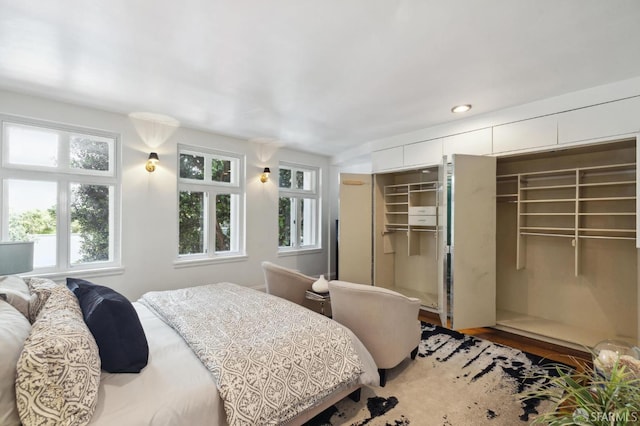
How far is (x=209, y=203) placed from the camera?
171 inches

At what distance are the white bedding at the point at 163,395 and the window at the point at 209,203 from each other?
9.09ft

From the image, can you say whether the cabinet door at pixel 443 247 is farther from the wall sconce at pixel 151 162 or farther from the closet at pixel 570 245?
the wall sconce at pixel 151 162

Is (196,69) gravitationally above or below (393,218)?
above

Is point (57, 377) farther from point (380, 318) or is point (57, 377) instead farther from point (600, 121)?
point (600, 121)

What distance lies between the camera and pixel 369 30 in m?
1.92

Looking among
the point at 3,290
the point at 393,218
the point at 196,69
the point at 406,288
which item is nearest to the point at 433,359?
the point at 406,288

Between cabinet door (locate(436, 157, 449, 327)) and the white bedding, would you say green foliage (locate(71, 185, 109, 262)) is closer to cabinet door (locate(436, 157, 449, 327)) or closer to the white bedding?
the white bedding

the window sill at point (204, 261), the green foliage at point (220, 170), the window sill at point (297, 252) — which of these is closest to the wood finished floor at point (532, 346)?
the window sill at point (297, 252)

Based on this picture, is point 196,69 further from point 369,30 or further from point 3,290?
point 3,290

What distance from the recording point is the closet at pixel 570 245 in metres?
2.94

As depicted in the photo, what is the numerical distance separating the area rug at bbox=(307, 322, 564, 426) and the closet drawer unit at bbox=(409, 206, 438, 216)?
5.94 feet

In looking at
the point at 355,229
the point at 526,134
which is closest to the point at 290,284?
the point at 355,229

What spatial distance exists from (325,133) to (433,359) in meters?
3.17

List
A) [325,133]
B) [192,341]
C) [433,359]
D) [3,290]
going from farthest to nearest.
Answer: [325,133] < [433,359] < [192,341] < [3,290]
